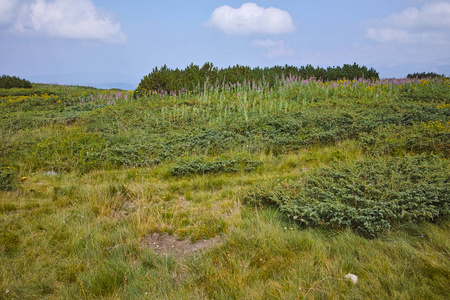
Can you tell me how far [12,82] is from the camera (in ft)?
74.4

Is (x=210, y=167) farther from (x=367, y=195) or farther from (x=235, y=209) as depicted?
(x=367, y=195)

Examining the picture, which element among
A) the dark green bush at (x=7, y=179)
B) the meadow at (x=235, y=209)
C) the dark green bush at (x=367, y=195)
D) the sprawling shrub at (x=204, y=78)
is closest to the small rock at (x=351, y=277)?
the meadow at (x=235, y=209)

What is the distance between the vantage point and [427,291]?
8.38 ft

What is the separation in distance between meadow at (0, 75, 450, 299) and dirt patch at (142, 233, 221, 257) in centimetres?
2

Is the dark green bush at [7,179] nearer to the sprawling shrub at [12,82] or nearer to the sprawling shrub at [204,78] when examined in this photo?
the sprawling shrub at [204,78]

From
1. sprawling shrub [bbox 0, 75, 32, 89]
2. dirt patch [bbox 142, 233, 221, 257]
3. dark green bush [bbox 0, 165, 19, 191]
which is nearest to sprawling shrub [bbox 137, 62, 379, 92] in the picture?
dark green bush [bbox 0, 165, 19, 191]

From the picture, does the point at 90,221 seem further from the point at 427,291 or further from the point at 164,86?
the point at 164,86

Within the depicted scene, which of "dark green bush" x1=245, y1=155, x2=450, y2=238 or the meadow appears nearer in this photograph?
the meadow

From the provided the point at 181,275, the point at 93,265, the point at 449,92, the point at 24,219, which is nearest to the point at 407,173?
the point at 181,275

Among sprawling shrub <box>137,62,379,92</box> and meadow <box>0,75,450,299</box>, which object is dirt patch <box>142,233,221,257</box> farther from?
sprawling shrub <box>137,62,379,92</box>

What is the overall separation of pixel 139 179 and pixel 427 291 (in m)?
5.37

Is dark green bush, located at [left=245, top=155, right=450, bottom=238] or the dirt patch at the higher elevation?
dark green bush, located at [left=245, top=155, right=450, bottom=238]

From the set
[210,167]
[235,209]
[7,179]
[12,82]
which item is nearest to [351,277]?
[235,209]

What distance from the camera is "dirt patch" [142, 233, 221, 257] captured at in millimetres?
3721
